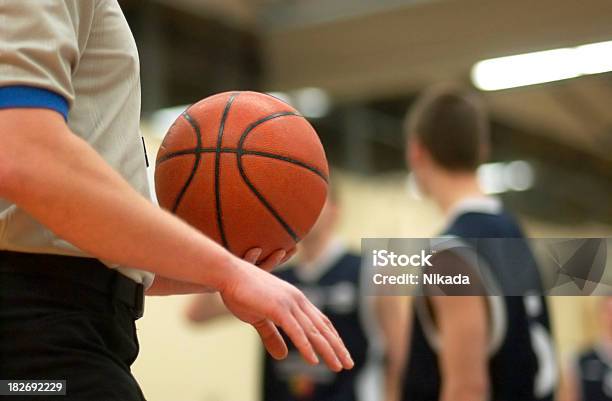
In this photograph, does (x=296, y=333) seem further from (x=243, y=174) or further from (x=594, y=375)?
(x=594, y=375)

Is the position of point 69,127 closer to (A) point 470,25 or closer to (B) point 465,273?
(B) point 465,273

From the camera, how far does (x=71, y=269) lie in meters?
1.18

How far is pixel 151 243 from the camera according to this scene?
42.9 inches

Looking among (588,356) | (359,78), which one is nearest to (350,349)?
(588,356)

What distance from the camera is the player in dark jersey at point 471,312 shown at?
2.29m

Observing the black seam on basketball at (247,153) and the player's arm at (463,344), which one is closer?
the black seam on basketball at (247,153)

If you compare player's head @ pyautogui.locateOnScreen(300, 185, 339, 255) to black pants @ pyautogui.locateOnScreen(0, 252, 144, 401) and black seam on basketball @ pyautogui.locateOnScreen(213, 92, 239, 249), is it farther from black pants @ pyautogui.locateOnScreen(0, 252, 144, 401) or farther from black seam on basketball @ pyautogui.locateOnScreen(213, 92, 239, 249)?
black pants @ pyautogui.locateOnScreen(0, 252, 144, 401)

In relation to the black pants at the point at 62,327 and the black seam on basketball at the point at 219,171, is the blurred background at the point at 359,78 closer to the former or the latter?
the black seam on basketball at the point at 219,171

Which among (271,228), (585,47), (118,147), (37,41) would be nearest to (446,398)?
(271,228)

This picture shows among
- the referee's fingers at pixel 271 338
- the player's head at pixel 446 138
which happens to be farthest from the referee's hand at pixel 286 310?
A: the player's head at pixel 446 138

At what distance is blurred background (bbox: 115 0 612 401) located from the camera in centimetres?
573

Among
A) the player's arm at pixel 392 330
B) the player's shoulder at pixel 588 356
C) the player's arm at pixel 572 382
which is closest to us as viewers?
Result: the player's arm at pixel 392 330

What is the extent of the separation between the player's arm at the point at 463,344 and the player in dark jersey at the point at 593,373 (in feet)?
7.11

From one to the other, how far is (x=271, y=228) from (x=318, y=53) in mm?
→ 5355
